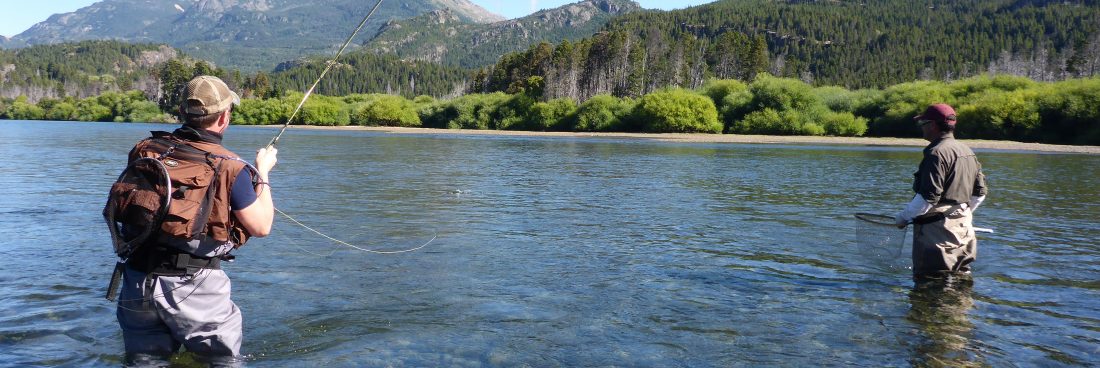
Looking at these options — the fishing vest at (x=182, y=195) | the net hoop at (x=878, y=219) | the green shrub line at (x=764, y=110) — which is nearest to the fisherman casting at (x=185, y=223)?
the fishing vest at (x=182, y=195)

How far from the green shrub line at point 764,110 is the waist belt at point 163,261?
84.8 metres

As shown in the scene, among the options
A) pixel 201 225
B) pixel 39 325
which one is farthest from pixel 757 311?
pixel 39 325

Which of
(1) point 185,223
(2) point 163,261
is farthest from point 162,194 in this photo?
(2) point 163,261

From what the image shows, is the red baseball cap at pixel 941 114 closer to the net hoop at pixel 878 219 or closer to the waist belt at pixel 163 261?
the net hoop at pixel 878 219

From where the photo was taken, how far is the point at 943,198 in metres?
9.20

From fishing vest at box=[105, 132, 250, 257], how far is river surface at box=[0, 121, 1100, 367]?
8.47 ft

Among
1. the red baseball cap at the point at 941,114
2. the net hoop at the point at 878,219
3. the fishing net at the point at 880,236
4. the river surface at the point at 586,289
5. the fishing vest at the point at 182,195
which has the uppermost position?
the red baseball cap at the point at 941,114

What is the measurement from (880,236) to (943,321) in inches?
81.0

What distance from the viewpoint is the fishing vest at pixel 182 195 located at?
4.71 m

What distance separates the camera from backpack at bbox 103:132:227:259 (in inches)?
185

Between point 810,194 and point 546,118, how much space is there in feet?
324

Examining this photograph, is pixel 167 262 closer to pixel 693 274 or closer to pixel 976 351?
pixel 976 351

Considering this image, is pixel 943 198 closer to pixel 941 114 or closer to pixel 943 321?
pixel 941 114

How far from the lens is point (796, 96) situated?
102 metres
